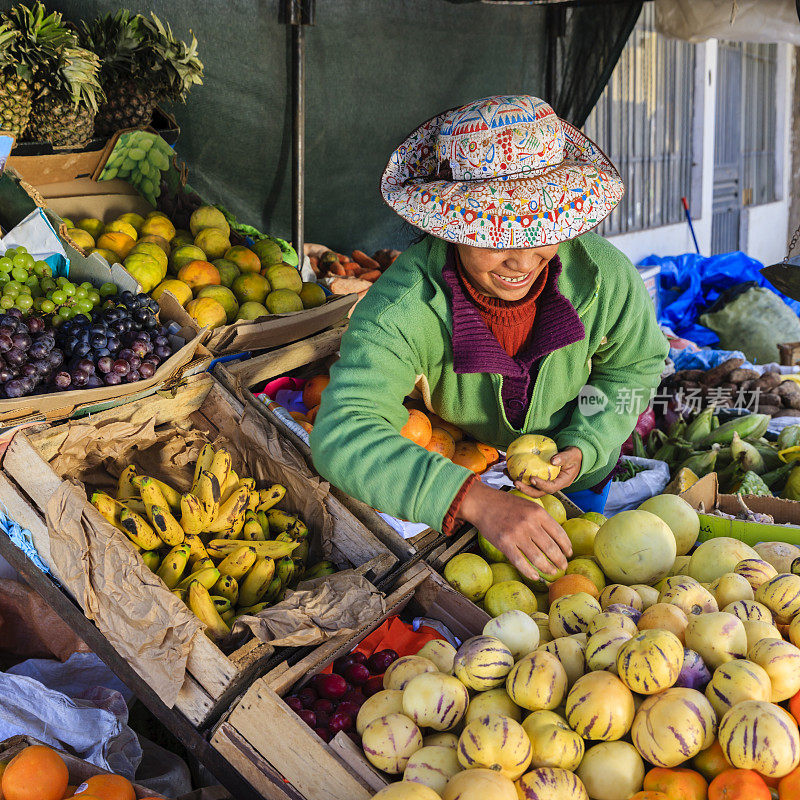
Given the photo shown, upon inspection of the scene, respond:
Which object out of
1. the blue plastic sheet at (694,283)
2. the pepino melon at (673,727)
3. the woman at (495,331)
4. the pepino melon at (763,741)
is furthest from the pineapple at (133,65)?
the blue plastic sheet at (694,283)

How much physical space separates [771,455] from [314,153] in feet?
10.1

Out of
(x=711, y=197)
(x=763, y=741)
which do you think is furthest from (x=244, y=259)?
(x=711, y=197)

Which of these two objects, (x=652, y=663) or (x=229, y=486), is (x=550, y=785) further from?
(x=229, y=486)

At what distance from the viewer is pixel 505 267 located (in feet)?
6.11

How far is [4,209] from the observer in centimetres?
280

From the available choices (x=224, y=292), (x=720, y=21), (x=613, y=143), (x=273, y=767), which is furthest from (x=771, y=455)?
(x=613, y=143)

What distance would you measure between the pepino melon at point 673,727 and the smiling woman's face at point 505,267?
3.27 feet

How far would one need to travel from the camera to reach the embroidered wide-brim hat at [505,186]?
69.8 inches

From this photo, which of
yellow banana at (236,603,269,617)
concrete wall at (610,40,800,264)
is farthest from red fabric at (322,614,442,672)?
concrete wall at (610,40,800,264)

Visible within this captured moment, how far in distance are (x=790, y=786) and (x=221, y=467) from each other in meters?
1.49

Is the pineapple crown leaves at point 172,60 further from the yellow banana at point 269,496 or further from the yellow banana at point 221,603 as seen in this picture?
the yellow banana at point 221,603

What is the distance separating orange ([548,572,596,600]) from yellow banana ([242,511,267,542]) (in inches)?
31.7

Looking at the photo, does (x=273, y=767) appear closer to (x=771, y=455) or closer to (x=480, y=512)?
(x=480, y=512)

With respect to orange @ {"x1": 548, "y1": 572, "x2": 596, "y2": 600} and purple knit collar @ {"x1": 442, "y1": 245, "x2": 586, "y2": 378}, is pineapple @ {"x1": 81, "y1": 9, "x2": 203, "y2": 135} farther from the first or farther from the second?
orange @ {"x1": 548, "y1": 572, "x2": 596, "y2": 600}
